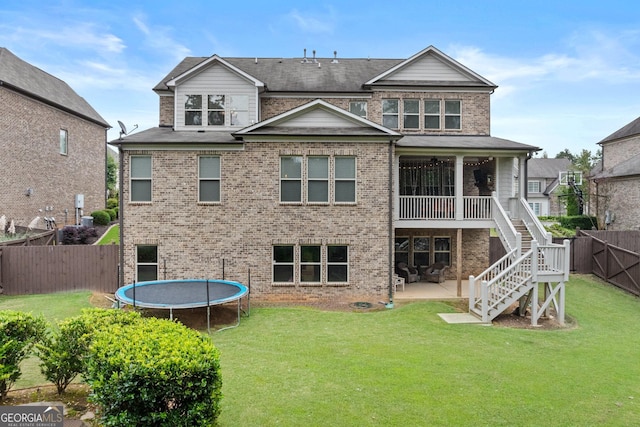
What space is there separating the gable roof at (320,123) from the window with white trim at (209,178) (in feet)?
4.82

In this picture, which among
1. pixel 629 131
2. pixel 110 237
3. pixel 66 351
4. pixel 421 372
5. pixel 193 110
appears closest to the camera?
pixel 66 351

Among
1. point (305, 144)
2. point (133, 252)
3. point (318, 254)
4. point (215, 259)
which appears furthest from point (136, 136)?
point (318, 254)

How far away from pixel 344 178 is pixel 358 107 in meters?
4.41

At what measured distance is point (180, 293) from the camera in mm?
11938

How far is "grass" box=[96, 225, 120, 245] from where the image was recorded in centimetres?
2045

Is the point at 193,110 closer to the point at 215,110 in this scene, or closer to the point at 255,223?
the point at 215,110

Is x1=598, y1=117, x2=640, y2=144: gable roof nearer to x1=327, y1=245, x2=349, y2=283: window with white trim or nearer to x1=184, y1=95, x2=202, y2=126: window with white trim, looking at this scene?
x1=327, y1=245, x2=349, y2=283: window with white trim

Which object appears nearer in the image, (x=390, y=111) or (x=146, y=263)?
(x=146, y=263)

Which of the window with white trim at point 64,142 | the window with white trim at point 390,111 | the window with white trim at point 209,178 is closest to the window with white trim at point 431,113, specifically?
the window with white trim at point 390,111

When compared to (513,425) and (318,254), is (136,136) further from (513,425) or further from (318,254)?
(513,425)

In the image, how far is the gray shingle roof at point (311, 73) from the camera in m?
16.3

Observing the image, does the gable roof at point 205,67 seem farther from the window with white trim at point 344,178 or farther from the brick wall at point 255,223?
the window with white trim at point 344,178

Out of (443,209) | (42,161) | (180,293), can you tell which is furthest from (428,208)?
(42,161)

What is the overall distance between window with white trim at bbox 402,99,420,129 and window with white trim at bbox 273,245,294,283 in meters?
7.48
